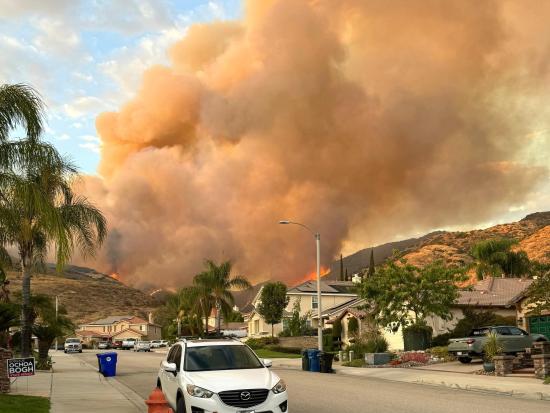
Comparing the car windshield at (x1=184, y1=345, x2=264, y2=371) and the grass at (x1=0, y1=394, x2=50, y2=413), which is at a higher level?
the car windshield at (x1=184, y1=345, x2=264, y2=371)

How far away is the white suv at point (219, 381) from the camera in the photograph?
34.6ft

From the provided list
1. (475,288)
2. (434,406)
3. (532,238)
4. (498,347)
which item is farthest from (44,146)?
(532,238)

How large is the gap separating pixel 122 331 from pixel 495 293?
123m

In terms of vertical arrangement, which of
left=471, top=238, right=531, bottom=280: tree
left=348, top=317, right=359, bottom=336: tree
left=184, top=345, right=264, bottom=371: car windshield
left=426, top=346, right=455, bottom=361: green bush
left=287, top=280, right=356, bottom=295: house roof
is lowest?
left=426, top=346, right=455, bottom=361: green bush

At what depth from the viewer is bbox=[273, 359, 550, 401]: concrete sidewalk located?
727 inches

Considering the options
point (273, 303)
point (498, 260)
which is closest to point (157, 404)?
point (273, 303)

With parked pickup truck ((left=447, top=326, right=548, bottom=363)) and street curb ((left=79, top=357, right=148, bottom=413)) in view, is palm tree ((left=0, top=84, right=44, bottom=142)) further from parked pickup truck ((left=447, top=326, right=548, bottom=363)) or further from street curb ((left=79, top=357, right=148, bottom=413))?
parked pickup truck ((left=447, top=326, right=548, bottom=363))

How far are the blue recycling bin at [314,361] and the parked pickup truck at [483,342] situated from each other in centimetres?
639

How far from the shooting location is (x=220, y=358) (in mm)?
12531

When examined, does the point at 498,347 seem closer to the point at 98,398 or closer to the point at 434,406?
the point at 434,406

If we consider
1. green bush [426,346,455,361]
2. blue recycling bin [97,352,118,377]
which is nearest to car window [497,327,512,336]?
green bush [426,346,455,361]

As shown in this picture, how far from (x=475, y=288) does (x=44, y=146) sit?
40.6 metres

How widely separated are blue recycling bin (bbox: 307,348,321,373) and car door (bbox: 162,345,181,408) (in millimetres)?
18169

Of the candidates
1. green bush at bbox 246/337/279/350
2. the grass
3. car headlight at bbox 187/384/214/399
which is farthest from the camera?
green bush at bbox 246/337/279/350
